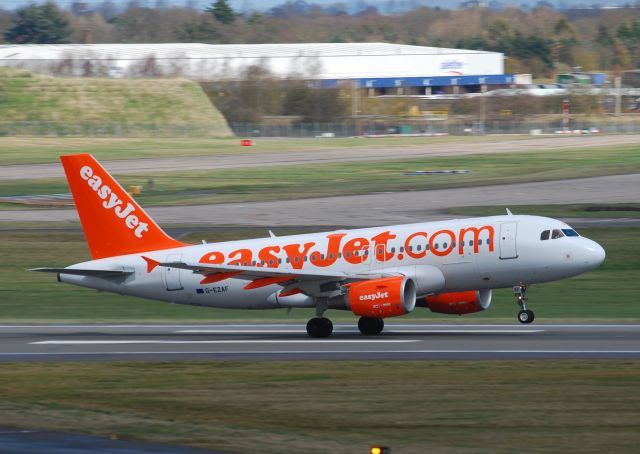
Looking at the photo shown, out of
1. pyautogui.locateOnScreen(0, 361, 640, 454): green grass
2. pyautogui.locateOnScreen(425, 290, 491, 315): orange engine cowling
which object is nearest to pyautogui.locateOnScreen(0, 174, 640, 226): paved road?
pyautogui.locateOnScreen(425, 290, 491, 315): orange engine cowling

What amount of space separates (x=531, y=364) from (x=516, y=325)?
11072 mm

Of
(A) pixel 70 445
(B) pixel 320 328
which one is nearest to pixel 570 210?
(B) pixel 320 328

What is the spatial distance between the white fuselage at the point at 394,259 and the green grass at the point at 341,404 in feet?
22.6

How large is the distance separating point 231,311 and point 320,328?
13114mm

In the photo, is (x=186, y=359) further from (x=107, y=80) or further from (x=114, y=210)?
(x=107, y=80)

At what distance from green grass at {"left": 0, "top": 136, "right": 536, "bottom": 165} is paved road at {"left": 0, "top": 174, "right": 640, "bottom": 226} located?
1862 inches

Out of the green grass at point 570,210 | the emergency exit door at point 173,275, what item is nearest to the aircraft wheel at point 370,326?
A: the emergency exit door at point 173,275

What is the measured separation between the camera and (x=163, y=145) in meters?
151

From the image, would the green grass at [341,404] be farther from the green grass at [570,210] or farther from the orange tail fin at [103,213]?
the green grass at [570,210]

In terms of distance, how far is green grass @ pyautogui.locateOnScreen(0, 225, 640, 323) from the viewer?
46.8m

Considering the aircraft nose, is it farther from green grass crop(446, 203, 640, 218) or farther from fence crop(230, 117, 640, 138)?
fence crop(230, 117, 640, 138)

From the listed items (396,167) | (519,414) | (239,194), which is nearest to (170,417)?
(519,414)

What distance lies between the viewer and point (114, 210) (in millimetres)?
41625

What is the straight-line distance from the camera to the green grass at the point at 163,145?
137m
